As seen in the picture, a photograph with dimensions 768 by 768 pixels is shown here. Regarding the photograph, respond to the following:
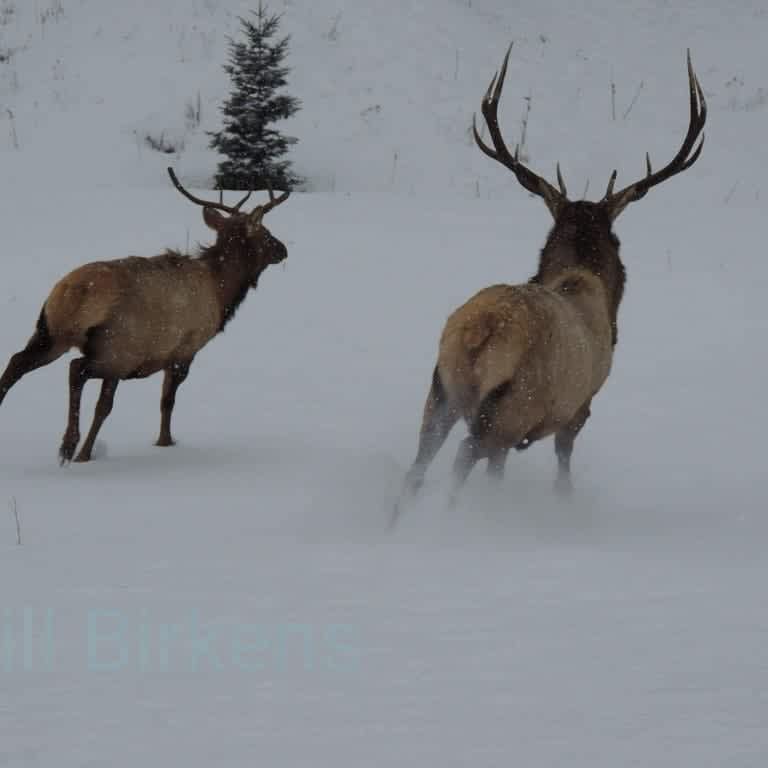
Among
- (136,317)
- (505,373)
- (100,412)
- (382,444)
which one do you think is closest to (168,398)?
(100,412)

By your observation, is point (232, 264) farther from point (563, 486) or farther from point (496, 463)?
point (496, 463)

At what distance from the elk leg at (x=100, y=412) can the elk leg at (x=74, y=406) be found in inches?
4.4

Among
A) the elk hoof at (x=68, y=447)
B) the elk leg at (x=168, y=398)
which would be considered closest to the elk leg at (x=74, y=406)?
the elk hoof at (x=68, y=447)

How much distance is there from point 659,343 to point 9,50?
11548mm

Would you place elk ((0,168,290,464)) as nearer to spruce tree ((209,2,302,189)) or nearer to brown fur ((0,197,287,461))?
brown fur ((0,197,287,461))

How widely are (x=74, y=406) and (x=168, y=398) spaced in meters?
0.73

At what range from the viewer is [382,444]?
684 centimetres

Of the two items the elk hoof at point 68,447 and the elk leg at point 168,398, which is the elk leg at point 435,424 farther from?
the elk leg at point 168,398

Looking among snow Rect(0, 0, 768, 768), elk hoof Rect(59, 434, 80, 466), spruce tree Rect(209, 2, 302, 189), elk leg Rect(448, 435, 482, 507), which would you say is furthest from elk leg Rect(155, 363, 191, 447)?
spruce tree Rect(209, 2, 302, 189)

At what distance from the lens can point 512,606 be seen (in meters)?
3.02

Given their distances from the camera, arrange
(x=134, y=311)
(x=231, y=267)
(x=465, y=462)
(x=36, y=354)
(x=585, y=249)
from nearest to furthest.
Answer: (x=465, y=462) < (x=585, y=249) < (x=36, y=354) < (x=134, y=311) < (x=231, y=267)

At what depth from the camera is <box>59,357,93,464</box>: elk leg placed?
6.14m

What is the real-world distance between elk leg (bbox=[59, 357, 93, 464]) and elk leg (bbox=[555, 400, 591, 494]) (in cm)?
251

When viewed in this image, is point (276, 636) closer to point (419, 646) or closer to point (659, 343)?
point (419, 646)
